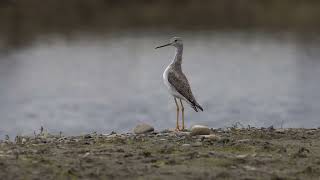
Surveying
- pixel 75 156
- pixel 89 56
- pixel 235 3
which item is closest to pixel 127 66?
pixel 89 56

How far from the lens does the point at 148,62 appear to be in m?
37.0

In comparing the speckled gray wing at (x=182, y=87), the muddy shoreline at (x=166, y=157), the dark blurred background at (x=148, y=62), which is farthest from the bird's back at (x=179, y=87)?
the dark blurred background at (x=148, y=62)

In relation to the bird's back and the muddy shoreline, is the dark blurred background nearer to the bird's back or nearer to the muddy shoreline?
the bird's back

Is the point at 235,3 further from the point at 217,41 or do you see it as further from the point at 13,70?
the point at 13,70

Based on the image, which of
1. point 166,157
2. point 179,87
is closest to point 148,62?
point 179,87

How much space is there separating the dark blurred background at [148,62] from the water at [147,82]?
42 mm

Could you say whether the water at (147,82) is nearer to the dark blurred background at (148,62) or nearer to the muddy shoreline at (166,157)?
the dark blurred background at (148,62)

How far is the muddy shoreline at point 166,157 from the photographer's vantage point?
9.04m

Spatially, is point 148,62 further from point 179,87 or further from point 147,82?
point 179,87

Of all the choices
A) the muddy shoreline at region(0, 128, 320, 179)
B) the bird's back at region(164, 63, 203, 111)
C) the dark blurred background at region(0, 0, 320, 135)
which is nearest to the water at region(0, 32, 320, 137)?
the dark blurred background at region(0, 0, 320, 135)

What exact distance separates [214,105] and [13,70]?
11.6 meters

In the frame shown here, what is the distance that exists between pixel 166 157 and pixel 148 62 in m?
→ 27.2

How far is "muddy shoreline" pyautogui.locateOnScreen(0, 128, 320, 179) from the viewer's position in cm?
904

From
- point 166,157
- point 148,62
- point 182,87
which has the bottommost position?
point 166,157
